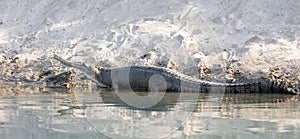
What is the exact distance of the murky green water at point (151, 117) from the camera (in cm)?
653

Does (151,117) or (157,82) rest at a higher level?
(157,82)

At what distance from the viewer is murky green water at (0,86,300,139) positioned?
6.53m

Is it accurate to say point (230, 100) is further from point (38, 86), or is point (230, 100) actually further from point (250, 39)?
point (38, 86)

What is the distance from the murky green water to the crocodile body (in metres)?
0.36

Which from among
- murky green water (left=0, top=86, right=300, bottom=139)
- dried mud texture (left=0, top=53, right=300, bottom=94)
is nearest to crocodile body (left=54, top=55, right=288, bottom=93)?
dried mud texture (left=0, top=53, right=300, bottom=94)

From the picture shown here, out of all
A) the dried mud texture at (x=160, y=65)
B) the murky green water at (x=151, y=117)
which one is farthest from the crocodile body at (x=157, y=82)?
the murky green water at (x=151, y=117)

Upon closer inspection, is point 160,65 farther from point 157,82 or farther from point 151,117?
point 151,117

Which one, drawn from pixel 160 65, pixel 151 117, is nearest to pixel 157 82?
pixel 160 65

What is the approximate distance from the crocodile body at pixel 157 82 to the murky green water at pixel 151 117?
36 cm

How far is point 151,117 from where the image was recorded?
7.73 metres

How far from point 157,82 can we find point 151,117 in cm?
381

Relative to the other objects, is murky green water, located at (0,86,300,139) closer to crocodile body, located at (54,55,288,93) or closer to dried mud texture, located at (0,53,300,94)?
crocodile body, located at (54,55,288,93)

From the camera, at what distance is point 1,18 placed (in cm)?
Result: 1720

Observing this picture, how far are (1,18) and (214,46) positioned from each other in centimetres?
731
